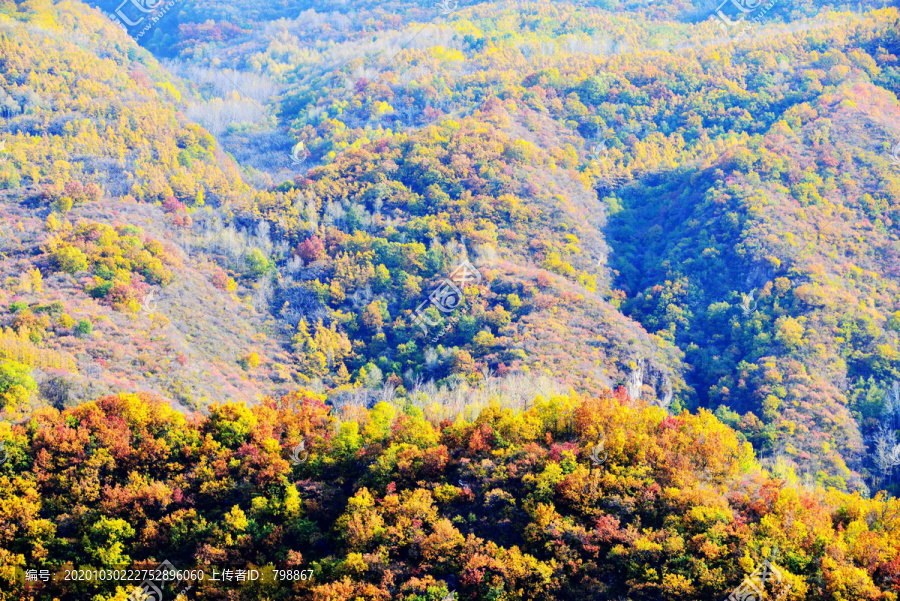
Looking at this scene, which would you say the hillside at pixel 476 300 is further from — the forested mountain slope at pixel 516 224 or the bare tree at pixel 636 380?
the forested mountain slope at pixel 516 224

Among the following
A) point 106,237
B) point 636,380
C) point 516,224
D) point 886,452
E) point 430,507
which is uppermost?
point 516,224

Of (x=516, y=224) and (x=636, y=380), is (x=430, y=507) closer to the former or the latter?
(x=636, y=380)

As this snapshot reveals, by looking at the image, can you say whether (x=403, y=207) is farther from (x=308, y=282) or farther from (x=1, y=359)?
(x=1, y=359)

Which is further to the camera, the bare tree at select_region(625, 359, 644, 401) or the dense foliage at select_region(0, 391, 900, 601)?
the bare tree at select_region(625, 359, 644, 401)

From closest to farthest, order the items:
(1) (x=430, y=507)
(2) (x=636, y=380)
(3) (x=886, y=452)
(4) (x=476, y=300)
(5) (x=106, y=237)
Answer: (1) (x=430, y=507), (3) (x=886, y=452), (2) (x=636, y=380), (5) (x=106, y=237), (4) (x=476, y=300)

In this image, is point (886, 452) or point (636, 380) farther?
point (636, 380)

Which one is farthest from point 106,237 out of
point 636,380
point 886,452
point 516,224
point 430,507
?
point 886,452

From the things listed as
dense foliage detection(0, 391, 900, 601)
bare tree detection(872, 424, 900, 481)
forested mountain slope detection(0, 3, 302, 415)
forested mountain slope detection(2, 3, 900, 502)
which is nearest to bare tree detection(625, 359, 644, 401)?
forested mountain slope detection(2, 3, 900, 502)

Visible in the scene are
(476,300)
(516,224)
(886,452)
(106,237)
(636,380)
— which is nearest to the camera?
(886,452)

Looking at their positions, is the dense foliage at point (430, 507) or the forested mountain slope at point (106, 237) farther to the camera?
the forested mountain slope at point (106, 237)

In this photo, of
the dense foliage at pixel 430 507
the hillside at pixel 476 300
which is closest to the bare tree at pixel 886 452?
the hillside at pixel 476 300

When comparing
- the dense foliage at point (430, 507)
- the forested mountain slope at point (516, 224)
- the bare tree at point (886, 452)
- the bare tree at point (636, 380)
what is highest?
the forested mountain slope at point (516, 224)

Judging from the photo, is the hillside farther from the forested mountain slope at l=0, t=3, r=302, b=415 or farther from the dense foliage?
the forested mountain slope at l=0, t=3, r=302, b=415
